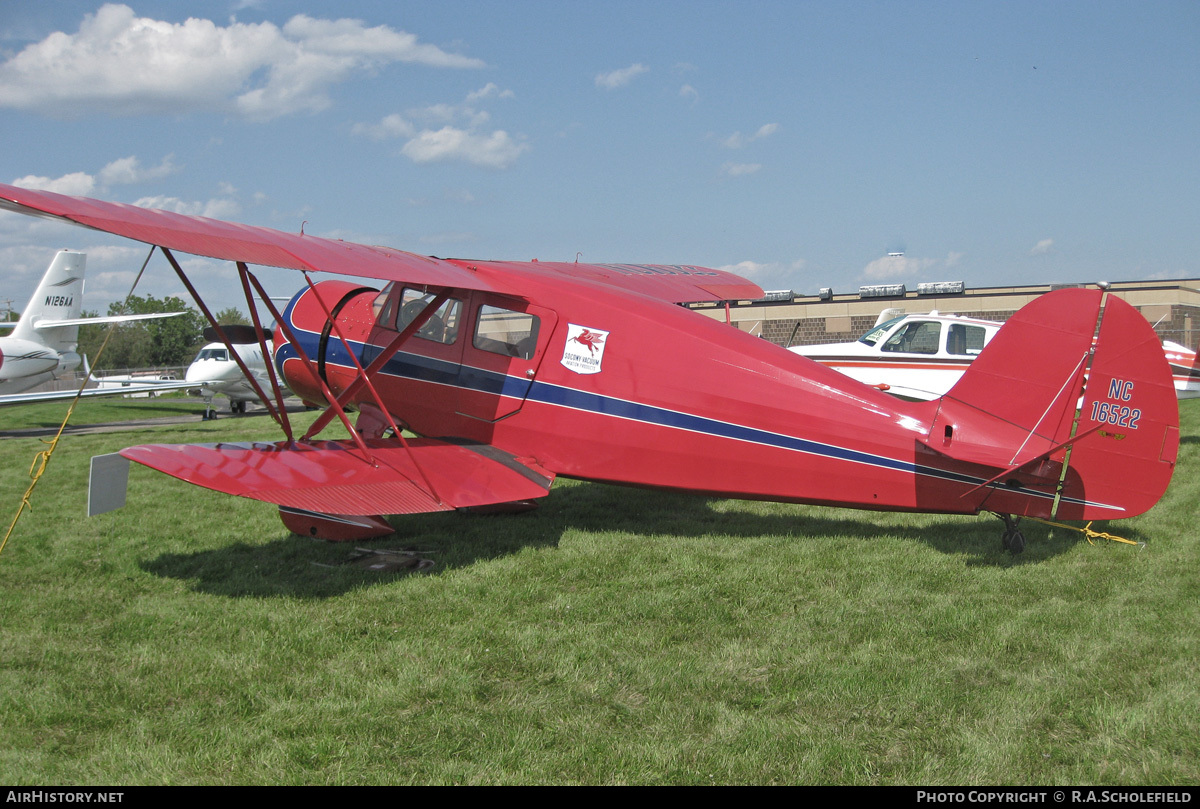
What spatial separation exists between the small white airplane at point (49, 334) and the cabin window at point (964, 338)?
19.5 meters

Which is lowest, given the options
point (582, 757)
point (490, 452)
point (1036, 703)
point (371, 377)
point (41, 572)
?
point (41, 572)

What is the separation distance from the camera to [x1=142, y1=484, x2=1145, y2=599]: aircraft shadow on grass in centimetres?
578

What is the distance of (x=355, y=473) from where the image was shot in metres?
6.06

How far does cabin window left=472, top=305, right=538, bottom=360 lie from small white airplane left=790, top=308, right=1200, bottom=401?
6594 millimetres

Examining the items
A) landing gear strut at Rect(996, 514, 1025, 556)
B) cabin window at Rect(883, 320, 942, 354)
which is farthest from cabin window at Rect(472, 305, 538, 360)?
cabin window at Rect(883, 320, 942, 354)

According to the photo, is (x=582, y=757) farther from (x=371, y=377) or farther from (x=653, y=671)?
(x=371, y=377)

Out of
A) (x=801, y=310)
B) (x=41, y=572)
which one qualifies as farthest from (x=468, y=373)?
(x=801, y=310)

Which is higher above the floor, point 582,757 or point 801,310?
point 801,310

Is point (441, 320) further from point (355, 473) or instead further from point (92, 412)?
point (92, 412)

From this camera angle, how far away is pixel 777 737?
11.3 ft

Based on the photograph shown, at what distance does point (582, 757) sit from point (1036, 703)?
7.03 ft

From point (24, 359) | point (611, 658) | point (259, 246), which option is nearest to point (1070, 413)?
point (611, 658)

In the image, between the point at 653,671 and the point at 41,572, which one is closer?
the point at 653,671

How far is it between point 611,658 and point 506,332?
11.5 feet
